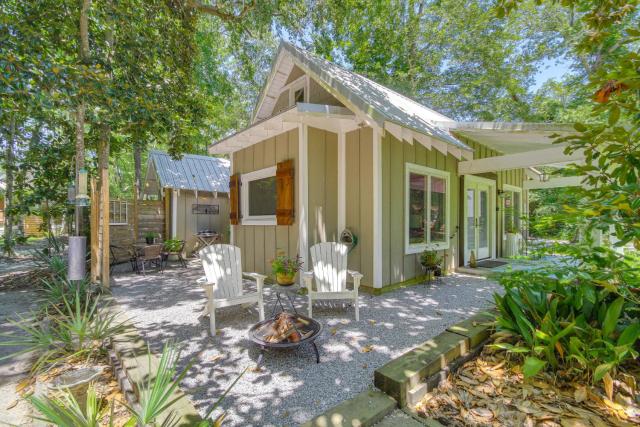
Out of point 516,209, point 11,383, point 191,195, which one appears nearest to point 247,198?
point 191,195

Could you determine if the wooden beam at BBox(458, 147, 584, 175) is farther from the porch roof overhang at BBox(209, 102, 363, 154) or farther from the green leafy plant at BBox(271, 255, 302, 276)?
the green leafy plant at BBox(271, 255, 302, 276)

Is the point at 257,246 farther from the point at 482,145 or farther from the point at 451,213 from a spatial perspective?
the point at 482,145

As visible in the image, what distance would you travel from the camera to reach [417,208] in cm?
541

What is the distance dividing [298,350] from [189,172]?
28.1 ft

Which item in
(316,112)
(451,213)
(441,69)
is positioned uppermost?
(441,69)

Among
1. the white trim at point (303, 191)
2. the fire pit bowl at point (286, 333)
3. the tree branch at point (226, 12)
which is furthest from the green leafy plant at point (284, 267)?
the tree branch at point (226, 12)

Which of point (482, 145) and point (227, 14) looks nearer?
point (227, 14)

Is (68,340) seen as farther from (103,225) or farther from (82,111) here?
(82,111)

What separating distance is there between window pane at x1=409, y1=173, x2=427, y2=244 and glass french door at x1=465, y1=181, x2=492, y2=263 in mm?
1831

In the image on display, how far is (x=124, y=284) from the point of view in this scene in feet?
18.3

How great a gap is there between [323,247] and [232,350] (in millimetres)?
1772

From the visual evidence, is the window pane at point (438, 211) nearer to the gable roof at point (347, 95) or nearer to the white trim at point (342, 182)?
the gable roof at point (347, 95)

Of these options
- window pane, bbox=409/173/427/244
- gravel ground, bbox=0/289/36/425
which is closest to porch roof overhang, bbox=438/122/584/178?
window pane, bbox=409/173/427/244

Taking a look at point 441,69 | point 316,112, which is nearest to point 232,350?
point 316,112
